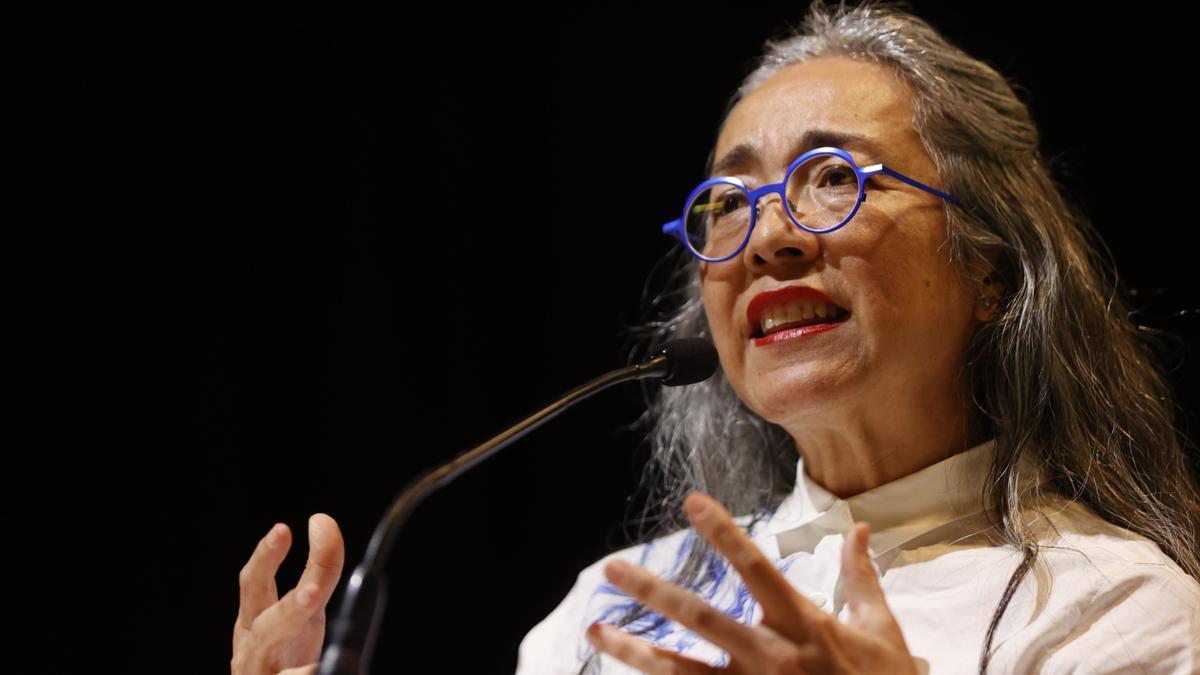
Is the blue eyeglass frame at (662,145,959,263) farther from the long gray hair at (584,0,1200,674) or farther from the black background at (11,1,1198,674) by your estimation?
the black background at (11,1,1198,674)

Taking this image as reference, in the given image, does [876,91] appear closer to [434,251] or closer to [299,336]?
[434,251]

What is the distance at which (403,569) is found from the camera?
2.42m

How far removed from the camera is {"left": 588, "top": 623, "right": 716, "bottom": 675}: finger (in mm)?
953

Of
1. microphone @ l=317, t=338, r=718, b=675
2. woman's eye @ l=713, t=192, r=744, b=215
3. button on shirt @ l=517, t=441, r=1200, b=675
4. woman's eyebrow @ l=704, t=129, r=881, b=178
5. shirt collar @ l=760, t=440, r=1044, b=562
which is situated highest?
woman's eyebrow @ l=704, t=129, r=881, b=178

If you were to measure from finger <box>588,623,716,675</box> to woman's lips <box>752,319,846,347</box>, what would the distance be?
67 cm

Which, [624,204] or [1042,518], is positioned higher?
[624,204]

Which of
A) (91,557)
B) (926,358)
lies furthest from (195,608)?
(926,358)

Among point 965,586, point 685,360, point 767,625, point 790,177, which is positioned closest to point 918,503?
point 965,586

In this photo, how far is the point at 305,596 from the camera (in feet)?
4.11

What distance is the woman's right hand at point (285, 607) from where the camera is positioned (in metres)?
1.26

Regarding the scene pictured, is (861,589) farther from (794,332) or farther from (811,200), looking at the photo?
(811,200)

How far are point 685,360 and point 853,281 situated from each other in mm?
277

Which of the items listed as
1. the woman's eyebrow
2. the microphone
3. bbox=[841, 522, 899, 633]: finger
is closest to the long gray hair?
the woman's eyebrow

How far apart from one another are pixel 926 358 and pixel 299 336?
1.47 meters
